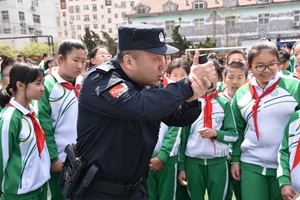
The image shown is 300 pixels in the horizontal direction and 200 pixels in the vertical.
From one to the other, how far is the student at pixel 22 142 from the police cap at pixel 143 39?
1337 millimetres

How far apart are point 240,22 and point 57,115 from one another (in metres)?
32.1

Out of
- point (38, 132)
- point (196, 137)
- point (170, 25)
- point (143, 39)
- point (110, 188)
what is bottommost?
point (196, 137)

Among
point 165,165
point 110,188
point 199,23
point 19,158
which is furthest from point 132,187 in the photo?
point 199,23

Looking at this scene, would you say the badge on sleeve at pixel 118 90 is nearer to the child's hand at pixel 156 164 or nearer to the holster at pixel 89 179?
the holster at pixel 89 179

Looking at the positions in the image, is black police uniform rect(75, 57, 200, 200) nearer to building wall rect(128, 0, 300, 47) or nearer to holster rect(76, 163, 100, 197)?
holster rect(76, 163, 100, 197)

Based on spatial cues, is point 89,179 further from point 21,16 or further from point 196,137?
point 21,16

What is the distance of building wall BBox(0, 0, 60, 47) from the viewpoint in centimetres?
3612

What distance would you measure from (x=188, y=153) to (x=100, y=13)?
65.6 m

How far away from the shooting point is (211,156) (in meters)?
2.84

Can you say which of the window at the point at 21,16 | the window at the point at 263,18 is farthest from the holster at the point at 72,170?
the window at the point at 21,16

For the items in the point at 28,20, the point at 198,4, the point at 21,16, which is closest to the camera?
the point at 198,4

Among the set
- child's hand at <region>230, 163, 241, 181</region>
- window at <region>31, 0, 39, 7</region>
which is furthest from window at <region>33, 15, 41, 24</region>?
child's hand at <region>230, 163, 241, 181</region>

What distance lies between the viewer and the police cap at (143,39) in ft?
5.08

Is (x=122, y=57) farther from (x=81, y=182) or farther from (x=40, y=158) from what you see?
(x=40, y=158)
